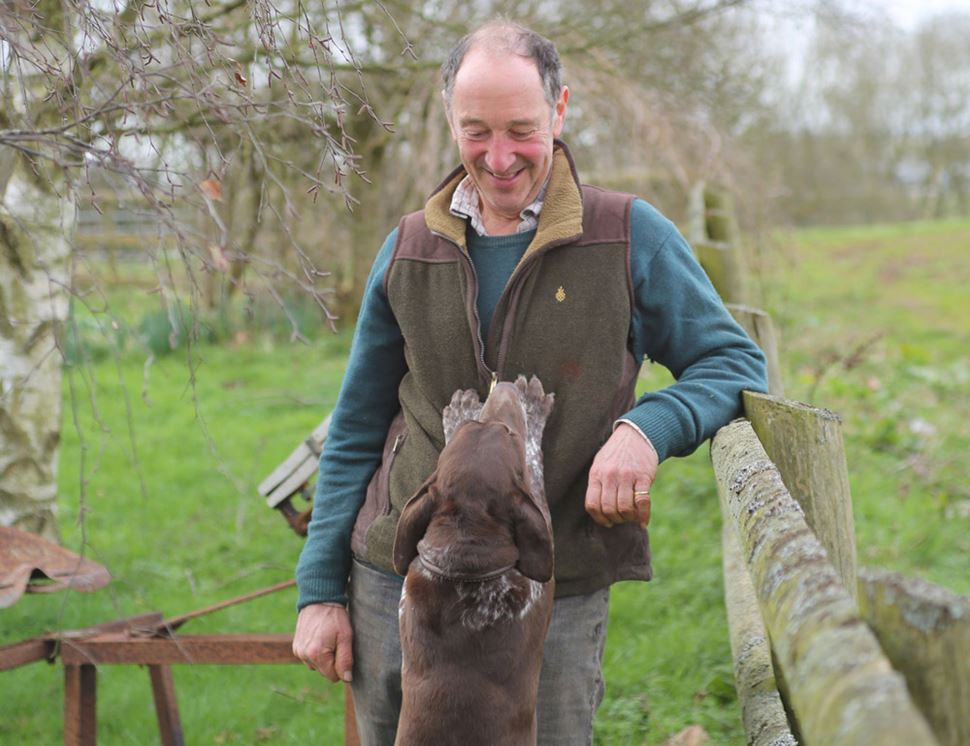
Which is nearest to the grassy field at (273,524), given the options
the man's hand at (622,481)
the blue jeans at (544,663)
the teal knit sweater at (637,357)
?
the teal knit sweater at (637,357)

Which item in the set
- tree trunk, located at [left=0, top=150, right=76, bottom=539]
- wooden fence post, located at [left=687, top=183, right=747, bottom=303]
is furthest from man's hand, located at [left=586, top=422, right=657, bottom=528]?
wooden fence post, located at [left=687, top=183, right=747, bottom=303]

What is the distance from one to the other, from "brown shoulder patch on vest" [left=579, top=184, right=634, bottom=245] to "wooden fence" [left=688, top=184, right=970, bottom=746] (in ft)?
1.68

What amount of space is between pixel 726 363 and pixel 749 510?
711mm

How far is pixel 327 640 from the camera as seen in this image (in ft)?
9.82

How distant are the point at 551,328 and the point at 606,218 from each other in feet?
1.01

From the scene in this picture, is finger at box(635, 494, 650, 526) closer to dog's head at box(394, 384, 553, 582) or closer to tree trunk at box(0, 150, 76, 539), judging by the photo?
dog's head at box(394, 384, 553, 582)

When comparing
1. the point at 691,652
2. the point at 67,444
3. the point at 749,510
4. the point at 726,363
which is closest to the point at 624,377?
the point at 726,363

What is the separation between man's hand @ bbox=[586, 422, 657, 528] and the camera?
250 cm

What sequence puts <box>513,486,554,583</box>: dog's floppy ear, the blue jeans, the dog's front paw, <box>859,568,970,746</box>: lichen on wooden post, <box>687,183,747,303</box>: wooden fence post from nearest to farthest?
<box>859,568,970,746</box>: lichen on wooden post
<box>513,486,554,583</box>: dog's floppy ear
the dog's front paw
the blue jeans
<box>687,183,747,303</box>: wooden fence post

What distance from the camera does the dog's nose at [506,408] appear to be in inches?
97.1

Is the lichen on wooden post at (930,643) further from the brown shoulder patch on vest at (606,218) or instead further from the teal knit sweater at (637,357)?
the brown shoulder patch on vest at (606,218)

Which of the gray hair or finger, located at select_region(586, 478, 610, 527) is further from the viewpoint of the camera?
the gray hair

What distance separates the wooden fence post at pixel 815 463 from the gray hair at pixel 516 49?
0.93 m

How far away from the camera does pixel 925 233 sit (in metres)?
26.2
